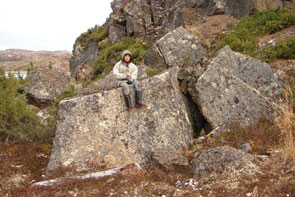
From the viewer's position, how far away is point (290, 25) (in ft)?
48.3

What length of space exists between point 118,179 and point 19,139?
5797mm

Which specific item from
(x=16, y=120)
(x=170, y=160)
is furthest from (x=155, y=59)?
(x=170, y=160)

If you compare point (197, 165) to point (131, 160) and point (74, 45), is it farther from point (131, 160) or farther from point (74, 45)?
point (74, 45)

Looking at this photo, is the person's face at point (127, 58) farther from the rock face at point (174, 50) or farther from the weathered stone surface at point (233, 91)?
the rock face at point (174, 50)

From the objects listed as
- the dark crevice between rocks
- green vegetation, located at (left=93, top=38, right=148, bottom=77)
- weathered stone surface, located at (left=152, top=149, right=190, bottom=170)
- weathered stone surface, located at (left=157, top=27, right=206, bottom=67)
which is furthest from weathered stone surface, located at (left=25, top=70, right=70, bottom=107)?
weathered stone surface, located at (left=152, top=149, right=190, bottom=170)

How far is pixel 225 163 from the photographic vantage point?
6.22 m

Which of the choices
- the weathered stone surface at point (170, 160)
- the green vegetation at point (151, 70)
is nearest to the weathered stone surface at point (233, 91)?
the weathered stone surface at point (170, 160)

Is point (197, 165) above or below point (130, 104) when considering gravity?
below

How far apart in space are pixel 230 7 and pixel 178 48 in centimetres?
755

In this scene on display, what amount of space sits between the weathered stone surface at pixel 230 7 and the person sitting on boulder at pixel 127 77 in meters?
13.4

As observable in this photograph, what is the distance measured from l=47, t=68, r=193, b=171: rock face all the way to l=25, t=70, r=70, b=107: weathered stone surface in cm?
924

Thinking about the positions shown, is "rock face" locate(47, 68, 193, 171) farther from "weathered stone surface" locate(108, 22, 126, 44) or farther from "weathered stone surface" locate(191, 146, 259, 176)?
"weathered stone surface" locate(108, 22, 126, 44)

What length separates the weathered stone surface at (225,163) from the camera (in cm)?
593

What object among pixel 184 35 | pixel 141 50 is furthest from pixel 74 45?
pixel 184 35
